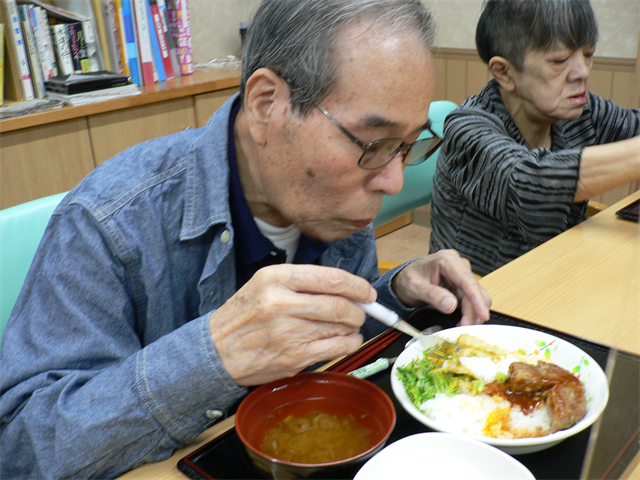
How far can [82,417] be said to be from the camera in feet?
2.44

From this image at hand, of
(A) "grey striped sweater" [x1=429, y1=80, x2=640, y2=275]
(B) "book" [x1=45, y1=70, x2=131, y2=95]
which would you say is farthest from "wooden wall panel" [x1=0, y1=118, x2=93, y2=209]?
(A) "grey striped sweater" [x1=429, y1=80, x2=640, y2=275]

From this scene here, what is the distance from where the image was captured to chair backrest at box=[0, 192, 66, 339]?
102 centimetres

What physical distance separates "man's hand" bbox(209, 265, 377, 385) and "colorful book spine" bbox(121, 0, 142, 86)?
7.25 feet

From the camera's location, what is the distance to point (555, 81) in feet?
5.37

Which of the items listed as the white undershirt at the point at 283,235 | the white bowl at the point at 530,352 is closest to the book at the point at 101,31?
the white undershirt at the point at 283,235

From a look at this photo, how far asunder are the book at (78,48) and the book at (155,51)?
307 millimetres

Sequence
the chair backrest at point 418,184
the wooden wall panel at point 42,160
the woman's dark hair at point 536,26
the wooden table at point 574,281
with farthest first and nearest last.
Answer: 1. the wooden wall panel at point 42,160
2. the chair backrest at point 418,184
3. the woman's dark hair at point 536,26
4. the wooden table at point 574,281

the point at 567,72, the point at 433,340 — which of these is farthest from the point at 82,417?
the point at 567,72

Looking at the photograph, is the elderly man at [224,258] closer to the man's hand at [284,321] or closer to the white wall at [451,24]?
the man's hand at [284,321]

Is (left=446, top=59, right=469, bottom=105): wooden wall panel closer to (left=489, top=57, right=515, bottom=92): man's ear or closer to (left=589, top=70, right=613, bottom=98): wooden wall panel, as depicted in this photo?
(left=589, top=70, right=613, bottom=98): wooden wall panel

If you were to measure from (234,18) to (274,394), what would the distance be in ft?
9.88

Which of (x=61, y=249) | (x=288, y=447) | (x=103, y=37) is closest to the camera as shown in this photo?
(x=288, y=447)

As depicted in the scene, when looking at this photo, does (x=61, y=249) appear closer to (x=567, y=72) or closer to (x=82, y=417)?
(x=82, y=417)

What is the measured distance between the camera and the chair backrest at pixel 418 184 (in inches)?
74.4
